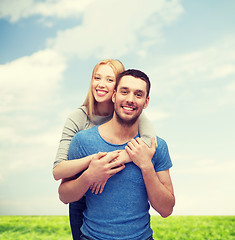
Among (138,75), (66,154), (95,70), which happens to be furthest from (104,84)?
(66,154)

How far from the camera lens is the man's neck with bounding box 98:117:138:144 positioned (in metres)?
2.40

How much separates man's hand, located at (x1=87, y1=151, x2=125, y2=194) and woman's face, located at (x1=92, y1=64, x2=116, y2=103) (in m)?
0.81

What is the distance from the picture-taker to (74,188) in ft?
7.84

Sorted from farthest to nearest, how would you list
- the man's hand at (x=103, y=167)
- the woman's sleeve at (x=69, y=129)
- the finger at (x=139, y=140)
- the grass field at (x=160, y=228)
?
the grass field at (x=160, y=228)
the woman's sleeve at (x=69, y=129)
the finger at (x=139, y=140)
the man's hand at (x=103, y=167)

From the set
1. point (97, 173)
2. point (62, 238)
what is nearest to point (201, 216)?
point (62, 238)

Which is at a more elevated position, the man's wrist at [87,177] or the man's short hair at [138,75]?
the man's short hair at [138,75]

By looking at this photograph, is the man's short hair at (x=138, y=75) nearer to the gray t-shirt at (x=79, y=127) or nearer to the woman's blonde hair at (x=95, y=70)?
the gray t-shirt at (x=79, y=127)

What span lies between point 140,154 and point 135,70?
0.64 m

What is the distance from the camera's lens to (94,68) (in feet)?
10.4

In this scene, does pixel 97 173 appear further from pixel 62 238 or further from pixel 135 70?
pixel 62 238

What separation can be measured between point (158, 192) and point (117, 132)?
Answer: 1.72 ft

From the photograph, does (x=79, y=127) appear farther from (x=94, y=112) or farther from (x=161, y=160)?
(x=161, y=160)

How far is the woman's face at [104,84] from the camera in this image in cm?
295

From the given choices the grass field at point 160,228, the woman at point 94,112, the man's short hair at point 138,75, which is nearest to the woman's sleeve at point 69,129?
the woman at point 94,112
